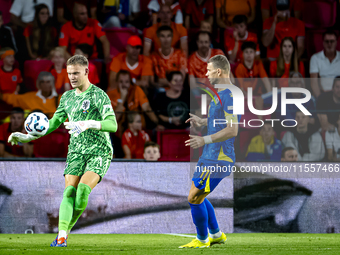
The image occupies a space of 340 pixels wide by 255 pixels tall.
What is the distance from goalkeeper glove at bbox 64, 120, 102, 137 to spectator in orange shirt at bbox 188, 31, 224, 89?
4.55 meters

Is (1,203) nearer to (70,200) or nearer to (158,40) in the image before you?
(70,200)

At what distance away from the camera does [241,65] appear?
9367mm

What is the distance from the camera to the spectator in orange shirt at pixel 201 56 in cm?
925

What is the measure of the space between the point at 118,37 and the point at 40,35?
61.3 inches

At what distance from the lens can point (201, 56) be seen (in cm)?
937

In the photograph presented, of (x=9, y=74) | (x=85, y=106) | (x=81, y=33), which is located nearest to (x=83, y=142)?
(x=85, y=106)

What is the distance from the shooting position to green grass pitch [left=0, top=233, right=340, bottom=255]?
4887 mm

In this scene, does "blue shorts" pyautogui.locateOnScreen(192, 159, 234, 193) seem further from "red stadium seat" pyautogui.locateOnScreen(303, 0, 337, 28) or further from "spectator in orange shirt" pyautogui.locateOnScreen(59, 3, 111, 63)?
"red stadium seat" pyautogui.locateOnScreen(303, 0, 337, 28)

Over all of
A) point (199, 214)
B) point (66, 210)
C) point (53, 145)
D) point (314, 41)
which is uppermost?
point (314, 41)

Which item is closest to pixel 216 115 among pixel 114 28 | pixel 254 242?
pixel 254 242

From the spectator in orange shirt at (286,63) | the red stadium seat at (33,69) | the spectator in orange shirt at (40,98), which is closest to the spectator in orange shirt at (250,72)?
the spectator in orange shirt at (286,63)

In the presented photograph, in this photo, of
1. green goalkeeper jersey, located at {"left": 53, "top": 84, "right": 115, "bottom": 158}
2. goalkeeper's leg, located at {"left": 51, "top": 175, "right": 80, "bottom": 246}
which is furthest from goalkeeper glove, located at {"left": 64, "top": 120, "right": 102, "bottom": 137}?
goalkeeper's leg, located at {"left": 51, "top": 175, "right": 80, "bottom": 246}

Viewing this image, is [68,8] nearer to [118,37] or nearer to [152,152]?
[118,37]

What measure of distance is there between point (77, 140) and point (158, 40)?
16.0ft
